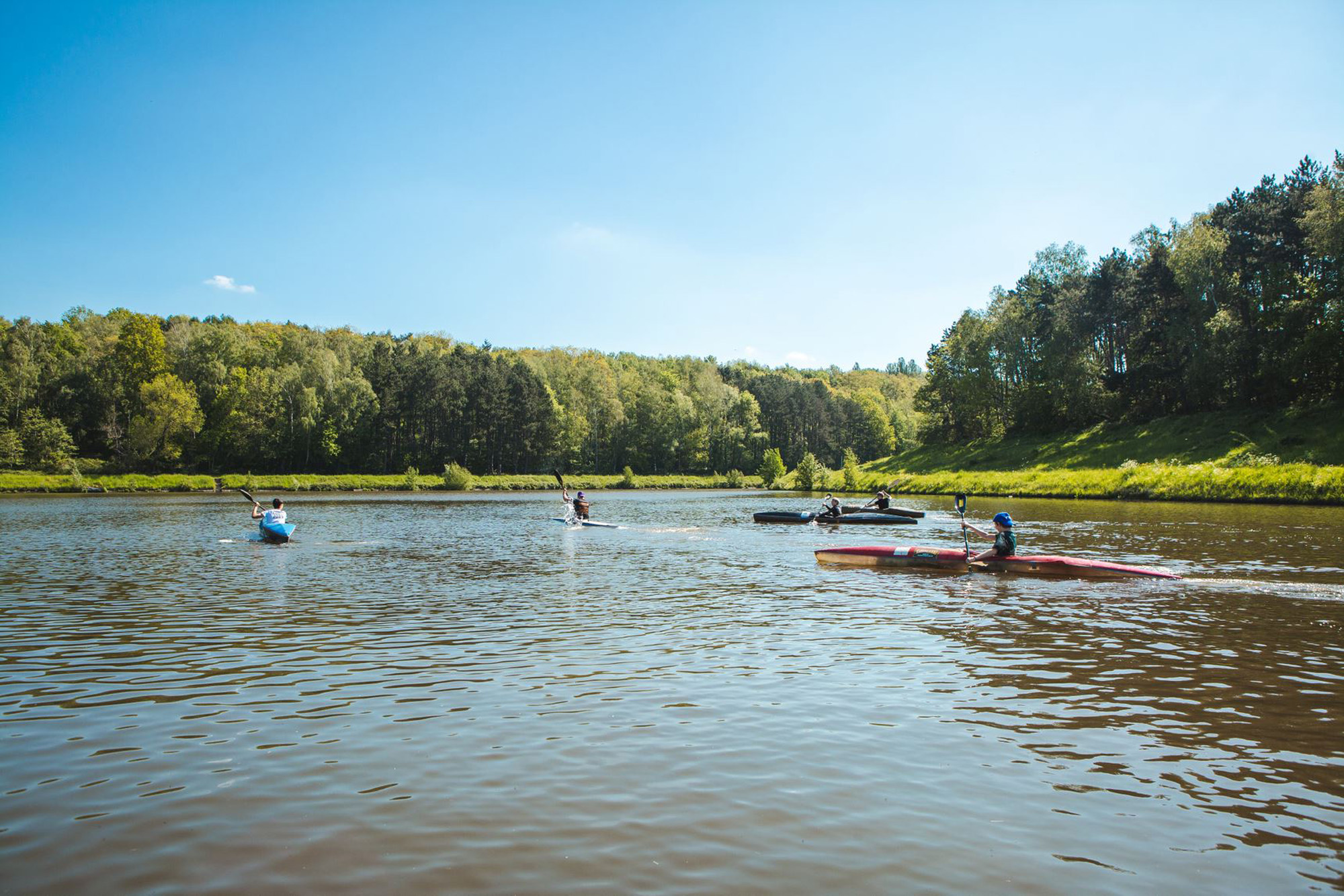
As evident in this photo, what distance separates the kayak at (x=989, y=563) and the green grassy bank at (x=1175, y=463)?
1228 inches

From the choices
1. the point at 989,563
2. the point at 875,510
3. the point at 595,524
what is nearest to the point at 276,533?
the point at 595,524

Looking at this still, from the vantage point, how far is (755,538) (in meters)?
32.9

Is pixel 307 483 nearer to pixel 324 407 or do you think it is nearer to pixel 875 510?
pixel 324 407

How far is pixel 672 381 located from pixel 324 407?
58.1 m

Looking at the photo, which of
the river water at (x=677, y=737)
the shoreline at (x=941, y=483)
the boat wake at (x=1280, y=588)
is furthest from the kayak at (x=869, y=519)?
the shoreline at (x=941, y=483)

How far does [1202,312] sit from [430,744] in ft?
241

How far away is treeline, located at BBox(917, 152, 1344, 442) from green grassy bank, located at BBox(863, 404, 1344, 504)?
3.30 m

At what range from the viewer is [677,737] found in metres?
8.61

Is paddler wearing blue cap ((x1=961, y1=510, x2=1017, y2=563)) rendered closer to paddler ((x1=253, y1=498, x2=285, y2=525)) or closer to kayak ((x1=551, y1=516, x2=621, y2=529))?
kayak ((x1=551, y1=516, x2=621, y2=529))

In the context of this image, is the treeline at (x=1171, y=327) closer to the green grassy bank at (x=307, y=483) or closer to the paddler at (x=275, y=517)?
the green grassy bank at (x=307, y=483)

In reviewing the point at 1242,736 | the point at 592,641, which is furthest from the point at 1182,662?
the point at 592,641

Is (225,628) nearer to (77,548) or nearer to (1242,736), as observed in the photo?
(1242,736)

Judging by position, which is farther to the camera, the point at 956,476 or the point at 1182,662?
the point at 956,476

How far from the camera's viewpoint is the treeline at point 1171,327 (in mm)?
56188
